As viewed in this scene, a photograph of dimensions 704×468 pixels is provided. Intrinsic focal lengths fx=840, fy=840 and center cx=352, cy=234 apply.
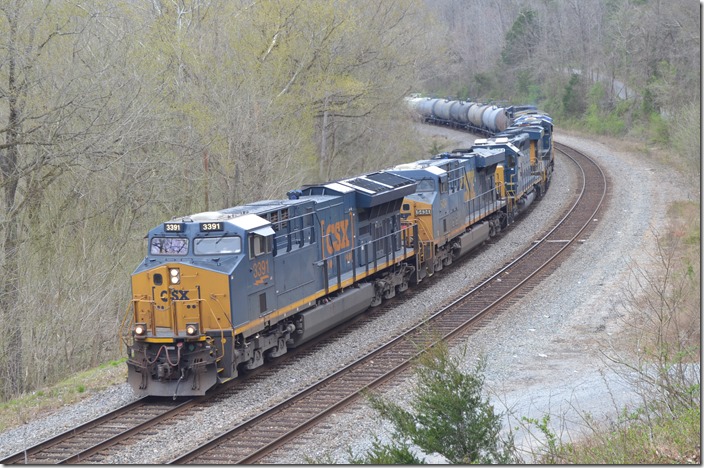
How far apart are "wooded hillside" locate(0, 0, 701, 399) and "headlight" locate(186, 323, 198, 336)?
2.22m

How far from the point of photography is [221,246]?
14945 millimetres

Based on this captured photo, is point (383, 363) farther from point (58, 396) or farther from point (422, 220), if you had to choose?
point (422, 220)

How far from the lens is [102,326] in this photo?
69.9 ft

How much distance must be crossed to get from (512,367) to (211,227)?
6201 mm

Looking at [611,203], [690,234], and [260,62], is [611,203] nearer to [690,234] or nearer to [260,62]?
[690,234]

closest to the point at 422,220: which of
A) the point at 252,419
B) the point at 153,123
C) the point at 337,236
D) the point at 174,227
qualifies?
the point at 337,236

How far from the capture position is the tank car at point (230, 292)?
47.6 feet

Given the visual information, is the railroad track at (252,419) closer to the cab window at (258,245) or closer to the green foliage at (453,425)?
the green foliage at (453,425)

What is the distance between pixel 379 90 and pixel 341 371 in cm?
2636

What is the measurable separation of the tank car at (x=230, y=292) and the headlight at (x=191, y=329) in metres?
0.02

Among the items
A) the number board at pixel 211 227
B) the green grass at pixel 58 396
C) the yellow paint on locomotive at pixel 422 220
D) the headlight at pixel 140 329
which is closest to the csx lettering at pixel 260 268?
the number board at pixel 211 227

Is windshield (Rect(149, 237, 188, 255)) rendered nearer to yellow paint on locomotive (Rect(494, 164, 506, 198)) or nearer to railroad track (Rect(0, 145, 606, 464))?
railroad track (Rect(0, 145, 606, 464))

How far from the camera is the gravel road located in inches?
486

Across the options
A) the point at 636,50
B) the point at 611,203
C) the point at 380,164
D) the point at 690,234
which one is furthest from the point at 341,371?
the point at 636,50
